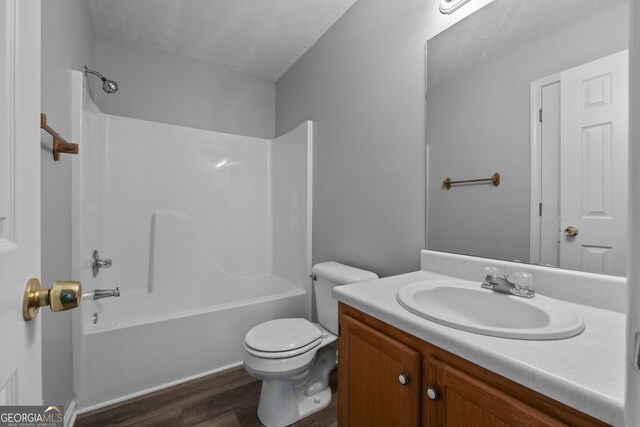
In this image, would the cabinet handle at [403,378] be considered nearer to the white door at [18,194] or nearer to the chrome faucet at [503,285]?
the chrome faucet at [503,285]

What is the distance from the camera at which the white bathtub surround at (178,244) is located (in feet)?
5.29

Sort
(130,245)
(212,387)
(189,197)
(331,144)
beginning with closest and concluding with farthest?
(212,387)
(331,144)
(130,245)
(189,197)

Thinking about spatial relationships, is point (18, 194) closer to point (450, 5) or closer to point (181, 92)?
point (450, 5)

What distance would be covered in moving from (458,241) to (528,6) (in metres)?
0.93

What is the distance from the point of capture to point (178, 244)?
2359mm

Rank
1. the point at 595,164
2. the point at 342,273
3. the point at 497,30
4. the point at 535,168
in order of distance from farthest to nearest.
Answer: the point at 342,273, the point at 497,30, the point at 535,168, the point at 595,164

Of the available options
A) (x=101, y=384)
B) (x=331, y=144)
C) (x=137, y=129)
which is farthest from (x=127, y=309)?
(x=331, y=144)

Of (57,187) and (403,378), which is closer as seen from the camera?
(403,378)

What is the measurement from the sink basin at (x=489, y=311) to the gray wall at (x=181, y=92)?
2382mm

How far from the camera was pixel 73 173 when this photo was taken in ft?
4.96

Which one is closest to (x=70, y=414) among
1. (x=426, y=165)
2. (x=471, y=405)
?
→ (x=471, y=405)

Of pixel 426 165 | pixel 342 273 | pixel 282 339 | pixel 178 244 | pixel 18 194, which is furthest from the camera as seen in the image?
pixel 178 244

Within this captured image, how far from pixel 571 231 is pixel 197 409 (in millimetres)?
1963

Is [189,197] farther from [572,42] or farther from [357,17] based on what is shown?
[572,42]
